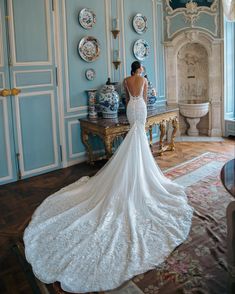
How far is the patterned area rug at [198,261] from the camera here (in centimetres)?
212

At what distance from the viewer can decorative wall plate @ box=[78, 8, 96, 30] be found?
4641mm

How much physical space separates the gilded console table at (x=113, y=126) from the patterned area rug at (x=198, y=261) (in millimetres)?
1205

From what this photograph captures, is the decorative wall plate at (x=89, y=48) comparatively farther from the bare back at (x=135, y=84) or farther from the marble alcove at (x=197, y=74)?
the marble alcove at (x=197, y=74)

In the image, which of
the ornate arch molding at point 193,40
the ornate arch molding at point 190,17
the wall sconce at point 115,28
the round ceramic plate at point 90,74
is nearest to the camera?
the round ceramic plate at point 90,74

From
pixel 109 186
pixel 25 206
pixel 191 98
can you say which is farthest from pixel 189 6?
pixel 25 206

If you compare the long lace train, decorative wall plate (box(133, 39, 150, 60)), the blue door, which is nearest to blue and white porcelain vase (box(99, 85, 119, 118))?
the blue door

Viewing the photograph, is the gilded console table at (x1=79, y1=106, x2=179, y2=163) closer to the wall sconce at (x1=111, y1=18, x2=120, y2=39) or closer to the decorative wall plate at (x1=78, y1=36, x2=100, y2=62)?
the decorative wall plate at (x1=78, y1=36, x2=100, y2=62)

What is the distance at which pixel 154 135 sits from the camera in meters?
5.99

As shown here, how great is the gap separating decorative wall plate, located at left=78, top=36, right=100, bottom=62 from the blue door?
1.57 ft

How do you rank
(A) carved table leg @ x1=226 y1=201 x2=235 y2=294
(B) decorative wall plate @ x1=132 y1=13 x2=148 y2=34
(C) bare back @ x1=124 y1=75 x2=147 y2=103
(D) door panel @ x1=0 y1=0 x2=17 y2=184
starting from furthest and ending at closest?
(B) decorative wall plate @ x1=132 y1=13 x2=148 y2=34, (D) door panel @ x1=0 y1=0 x2=17 y2=184, (C) bare back @ x1=124 y1=75 x2=147 y2=103, (A) carved table leg @ x1=226 y1=201 x2=235 y2=294

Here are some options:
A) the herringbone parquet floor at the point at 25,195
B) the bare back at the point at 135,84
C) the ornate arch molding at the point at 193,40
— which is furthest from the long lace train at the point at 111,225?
the ornate arch molding at the point at 193,40

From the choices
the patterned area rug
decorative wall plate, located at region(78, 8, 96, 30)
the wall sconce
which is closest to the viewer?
the patterned area rug

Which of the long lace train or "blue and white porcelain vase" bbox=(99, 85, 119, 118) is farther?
"blue and white porcelain vase" bbox=(99, 85, 119, 118)

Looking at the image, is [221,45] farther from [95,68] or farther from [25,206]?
[25,206]
